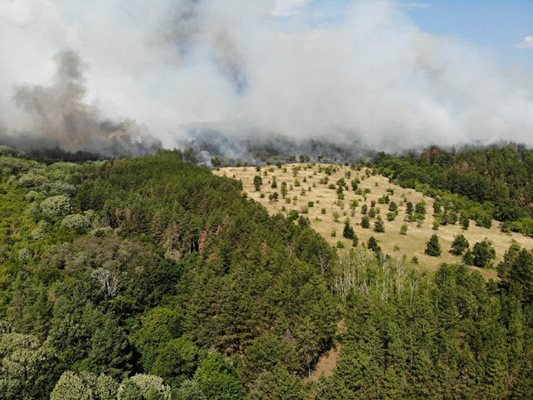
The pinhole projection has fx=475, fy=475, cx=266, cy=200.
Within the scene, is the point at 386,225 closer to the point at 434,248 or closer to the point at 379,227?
the point at 379,227

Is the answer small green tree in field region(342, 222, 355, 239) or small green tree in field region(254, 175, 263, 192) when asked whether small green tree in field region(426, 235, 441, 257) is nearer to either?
small green tree in field region(342, 222, 355, 239)

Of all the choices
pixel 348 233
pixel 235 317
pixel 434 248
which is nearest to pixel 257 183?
pixel 348 233

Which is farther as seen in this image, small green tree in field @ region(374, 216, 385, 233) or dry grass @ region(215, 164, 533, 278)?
small green tree in field @ region(374, 216, 385, 233)

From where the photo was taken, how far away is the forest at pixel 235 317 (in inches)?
2064

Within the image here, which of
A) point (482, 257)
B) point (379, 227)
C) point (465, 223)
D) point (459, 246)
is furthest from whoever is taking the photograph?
point (465, 223)

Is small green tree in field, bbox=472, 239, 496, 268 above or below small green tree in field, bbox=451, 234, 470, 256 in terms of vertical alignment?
below

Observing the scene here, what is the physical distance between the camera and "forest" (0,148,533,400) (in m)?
52.4

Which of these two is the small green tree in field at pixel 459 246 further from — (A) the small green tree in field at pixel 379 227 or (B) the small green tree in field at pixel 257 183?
(B) the small green tree in field at pixel 257 183

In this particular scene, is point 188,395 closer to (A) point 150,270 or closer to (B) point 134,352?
(B) point 134,352

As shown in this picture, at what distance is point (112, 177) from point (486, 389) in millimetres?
117291

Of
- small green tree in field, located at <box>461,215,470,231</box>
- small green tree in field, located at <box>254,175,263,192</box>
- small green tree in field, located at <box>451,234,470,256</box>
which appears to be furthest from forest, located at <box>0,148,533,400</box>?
small green tree in field, located at <box>254,175,263,192</box>

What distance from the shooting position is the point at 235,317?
6562cm

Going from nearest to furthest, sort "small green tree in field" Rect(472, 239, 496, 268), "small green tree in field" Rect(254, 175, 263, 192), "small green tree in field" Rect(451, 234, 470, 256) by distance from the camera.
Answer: "small green tree in field" Rect(472, 239, 496, 268) < "small green tree in field" Rect(451, 234, 470, 256) < "small green tree in field" Rect(254, 175, 263, 192)

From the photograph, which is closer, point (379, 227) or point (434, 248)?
point (434, 248)
